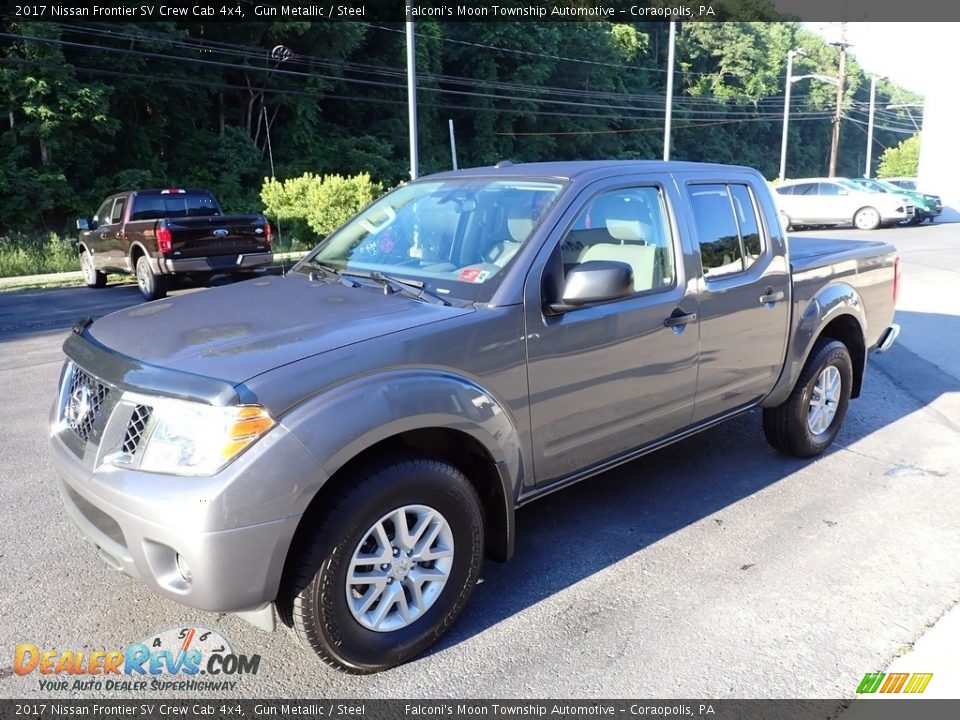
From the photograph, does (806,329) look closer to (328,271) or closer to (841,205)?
(328,271)

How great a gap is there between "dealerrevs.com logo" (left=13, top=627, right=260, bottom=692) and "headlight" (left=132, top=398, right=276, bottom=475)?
901mm

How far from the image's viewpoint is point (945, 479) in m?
4.84

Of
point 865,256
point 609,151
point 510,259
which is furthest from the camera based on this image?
point 609,151

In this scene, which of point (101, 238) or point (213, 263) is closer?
point (213, 263)

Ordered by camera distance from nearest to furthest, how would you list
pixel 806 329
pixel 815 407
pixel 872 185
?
pixel 806 329 < pixel 815 407 < pixel 872 185

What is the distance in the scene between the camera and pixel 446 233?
386 centimetres

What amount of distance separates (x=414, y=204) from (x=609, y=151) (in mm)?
53536

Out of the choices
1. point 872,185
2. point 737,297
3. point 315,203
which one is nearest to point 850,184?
point 872,185

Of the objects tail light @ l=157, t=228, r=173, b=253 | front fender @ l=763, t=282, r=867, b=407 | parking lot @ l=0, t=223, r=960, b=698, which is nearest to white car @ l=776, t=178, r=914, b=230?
tail light @ l=157, t=228, r=173, b=253

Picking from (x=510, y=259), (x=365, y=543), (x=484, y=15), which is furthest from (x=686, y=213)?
(x=484, y=15)

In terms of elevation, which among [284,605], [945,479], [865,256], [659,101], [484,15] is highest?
[484,15]

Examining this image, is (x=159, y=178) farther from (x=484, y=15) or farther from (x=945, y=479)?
(x=945, y=479)

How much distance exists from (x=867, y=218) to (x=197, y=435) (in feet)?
88.5

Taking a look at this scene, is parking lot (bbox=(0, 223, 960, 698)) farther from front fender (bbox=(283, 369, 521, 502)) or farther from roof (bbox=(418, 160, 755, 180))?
roof (bbox=(418, 160, 755, 180))
